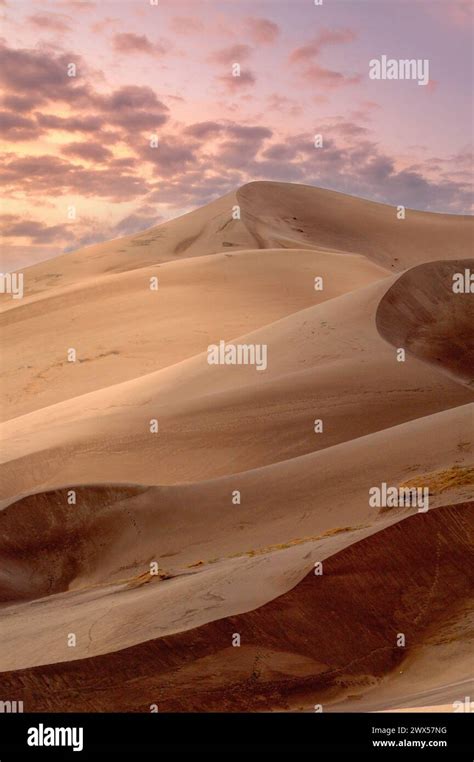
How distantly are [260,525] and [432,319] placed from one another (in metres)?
9.14

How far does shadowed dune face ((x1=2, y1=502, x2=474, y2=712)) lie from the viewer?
250 inches

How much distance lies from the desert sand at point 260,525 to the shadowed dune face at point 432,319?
0.04 meters

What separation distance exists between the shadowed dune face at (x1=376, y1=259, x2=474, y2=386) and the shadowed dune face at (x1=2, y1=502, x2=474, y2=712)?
9038 millimetres

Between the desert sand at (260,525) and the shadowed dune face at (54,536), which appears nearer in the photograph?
the desert sand at (260,525)

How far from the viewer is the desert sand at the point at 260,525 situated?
21.2 ft

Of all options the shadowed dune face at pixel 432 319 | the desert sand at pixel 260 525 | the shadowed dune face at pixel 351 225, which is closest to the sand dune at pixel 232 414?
the desert sand at pixel 260 525

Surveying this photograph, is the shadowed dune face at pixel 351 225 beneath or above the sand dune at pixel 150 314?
above

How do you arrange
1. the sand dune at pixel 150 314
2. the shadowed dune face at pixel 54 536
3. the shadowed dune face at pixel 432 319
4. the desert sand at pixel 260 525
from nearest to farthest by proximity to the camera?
the desert sand at pixel 260 525 < the shadowed dune face at pixel 54 536 < the shadowed dune face at pixel 432 319 < the sand dune at pixel 150 314

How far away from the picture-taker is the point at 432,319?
1762 centimetres

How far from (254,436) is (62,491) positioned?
3559mm

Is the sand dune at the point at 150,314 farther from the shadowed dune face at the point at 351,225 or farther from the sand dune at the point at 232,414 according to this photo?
the shadowed dune face at the point at 351,225

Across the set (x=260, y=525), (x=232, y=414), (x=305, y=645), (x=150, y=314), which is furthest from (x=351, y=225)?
(x=305, y=645)

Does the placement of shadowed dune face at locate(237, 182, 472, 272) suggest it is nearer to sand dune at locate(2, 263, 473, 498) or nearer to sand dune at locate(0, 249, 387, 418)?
sand dune at locate(0, 249, 387, 418)

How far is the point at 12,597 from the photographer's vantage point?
9234 mm
